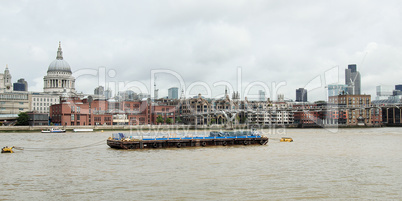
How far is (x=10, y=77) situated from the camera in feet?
604

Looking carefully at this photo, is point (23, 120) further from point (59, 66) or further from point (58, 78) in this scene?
point (59, 66)

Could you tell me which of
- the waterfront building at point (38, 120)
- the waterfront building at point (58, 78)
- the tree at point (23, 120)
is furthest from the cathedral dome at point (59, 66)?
the tree at point (23, 120)

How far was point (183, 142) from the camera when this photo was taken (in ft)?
171

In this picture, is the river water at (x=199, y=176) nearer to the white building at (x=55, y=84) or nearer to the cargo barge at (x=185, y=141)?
the cargo barge at (x=185, y=141)

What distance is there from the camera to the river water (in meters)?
23.0

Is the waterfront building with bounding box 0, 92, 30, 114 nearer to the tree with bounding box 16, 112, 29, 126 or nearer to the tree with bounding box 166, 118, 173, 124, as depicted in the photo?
the tree with bounding box 16, 112, 29, 126

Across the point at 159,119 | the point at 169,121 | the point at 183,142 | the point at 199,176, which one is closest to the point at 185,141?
the point at 183,142

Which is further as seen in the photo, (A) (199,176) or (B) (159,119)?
(B) (159,119)

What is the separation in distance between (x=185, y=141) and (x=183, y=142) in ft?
1.03

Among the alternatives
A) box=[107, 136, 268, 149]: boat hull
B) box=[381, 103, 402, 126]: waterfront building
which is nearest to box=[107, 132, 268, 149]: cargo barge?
box=[107, 136, 268, 149]: boat hull

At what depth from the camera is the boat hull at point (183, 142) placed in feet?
160

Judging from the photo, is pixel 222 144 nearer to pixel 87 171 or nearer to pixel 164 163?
pixel 164 163

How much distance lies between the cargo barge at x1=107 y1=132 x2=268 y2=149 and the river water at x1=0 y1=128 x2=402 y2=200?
7.13 meters

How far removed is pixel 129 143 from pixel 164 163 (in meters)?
14.1
